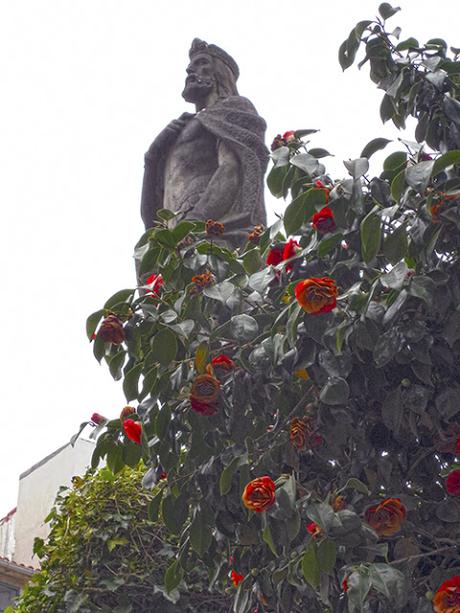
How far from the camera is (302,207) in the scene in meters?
3.19

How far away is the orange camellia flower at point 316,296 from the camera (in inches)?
113

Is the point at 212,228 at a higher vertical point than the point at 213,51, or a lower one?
lower

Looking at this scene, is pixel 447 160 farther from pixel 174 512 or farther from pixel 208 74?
pixel 208 74

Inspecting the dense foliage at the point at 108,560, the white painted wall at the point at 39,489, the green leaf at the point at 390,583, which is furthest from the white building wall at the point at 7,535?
the green leaf at the point at 390,583

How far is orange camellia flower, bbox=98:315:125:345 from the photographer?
3223mm

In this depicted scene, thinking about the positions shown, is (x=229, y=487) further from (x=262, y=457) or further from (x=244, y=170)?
(x=244, y=170)

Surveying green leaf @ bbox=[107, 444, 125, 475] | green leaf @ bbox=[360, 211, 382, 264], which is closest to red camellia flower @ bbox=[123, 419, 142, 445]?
green leaf @ bbox=[107, 444, 125, 475]

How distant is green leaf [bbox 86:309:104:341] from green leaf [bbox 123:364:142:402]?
0.16m

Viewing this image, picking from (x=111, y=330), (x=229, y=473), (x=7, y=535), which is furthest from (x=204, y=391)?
(x=7, y=535)

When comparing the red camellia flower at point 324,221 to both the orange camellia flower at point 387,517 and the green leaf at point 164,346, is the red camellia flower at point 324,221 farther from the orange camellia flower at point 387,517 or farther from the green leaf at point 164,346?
the orange camellia flower at point 387,517

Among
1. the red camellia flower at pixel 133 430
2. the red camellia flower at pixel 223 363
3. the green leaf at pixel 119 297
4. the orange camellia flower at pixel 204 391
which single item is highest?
the green leaf at pixel 119 297

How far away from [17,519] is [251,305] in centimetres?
1209

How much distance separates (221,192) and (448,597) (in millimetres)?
2938

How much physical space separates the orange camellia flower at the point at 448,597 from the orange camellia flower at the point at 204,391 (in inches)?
30.8
